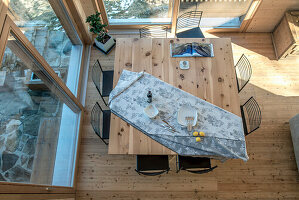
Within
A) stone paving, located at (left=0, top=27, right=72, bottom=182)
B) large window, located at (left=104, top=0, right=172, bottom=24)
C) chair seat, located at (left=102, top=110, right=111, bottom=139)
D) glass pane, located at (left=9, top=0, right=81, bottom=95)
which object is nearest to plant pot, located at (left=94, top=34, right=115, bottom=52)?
glass pane, located at (left=9, top=0, right=81, bottom=95)

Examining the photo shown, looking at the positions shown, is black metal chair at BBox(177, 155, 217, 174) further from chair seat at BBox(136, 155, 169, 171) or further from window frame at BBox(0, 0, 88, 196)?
window frame at BBox(0, 0, 88, 196)

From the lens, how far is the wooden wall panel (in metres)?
3.20

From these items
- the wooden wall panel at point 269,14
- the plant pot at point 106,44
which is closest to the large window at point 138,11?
the plant pot at point 106,44

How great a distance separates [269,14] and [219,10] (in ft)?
2.50

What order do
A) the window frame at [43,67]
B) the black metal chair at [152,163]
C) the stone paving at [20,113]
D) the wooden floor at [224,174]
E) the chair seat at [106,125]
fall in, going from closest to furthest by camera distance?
the window frame at [43,67] < the stone paving at [20,113] < the black metal chair at [152,163] < the chair seat at [106,125] < the wooden floor at [224,174]

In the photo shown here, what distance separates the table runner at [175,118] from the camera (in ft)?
6.97

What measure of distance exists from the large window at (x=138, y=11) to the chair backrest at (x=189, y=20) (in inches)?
10.3

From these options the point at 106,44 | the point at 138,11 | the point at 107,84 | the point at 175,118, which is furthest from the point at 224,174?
the point at 138,11

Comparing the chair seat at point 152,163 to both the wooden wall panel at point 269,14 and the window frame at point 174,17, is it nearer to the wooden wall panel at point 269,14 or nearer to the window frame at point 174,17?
the window frame at point 174,17

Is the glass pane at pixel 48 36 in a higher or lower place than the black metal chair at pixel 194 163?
higher

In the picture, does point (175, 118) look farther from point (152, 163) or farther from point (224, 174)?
point (224, 174)

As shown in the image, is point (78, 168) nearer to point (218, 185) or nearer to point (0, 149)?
point (0, 149)

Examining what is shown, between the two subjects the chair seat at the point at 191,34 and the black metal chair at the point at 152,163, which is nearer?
the black metal chair at the point at 152,163

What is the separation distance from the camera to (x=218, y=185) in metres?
2.82
